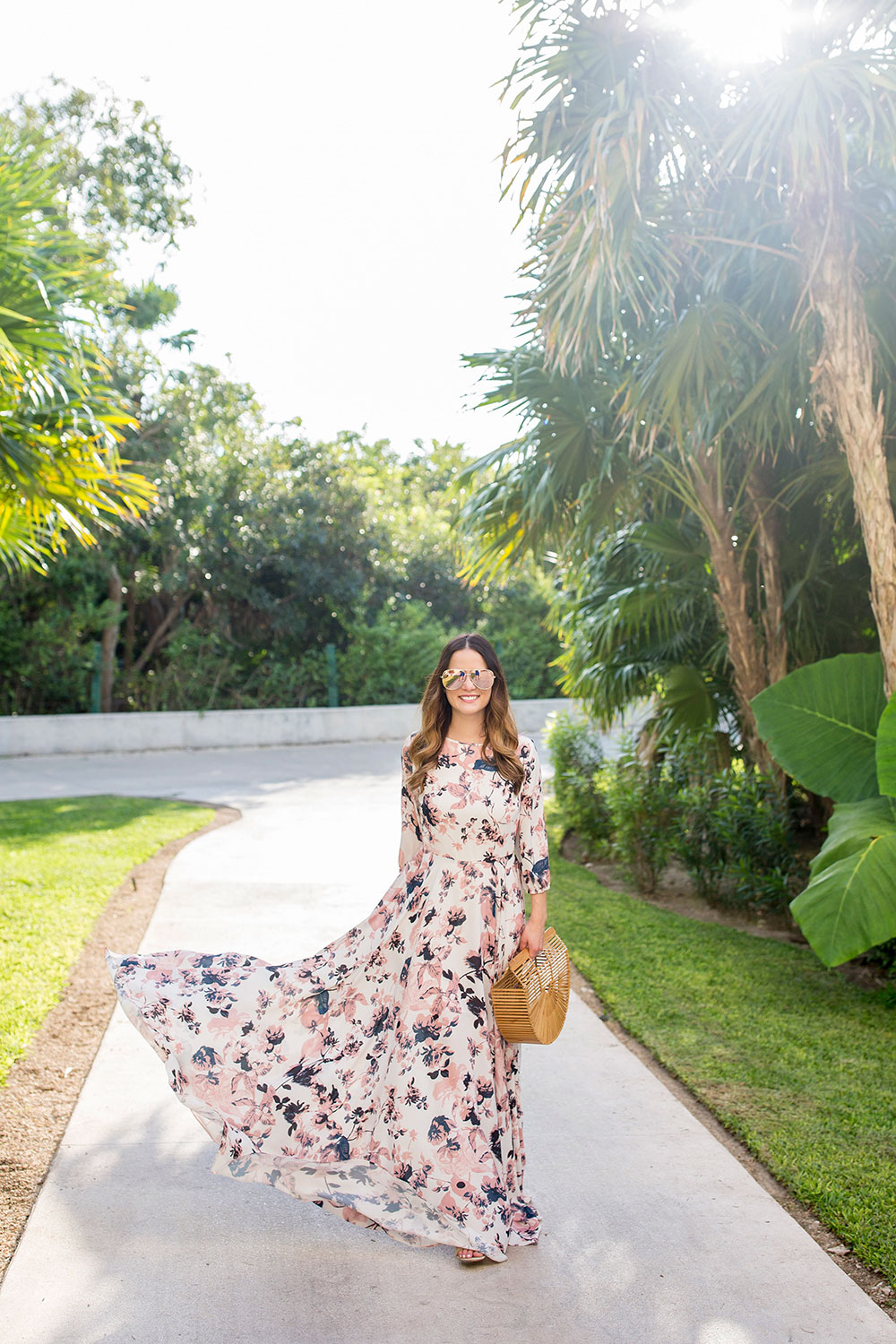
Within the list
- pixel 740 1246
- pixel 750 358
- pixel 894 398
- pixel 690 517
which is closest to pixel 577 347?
pixel 750 358

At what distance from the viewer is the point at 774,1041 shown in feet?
15.4

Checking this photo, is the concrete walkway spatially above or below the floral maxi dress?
below

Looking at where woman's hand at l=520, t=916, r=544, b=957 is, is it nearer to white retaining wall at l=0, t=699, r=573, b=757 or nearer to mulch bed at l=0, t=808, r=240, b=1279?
mulch bed at l=0, t=808, r=240, b=1279

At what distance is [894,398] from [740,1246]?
486 centimetres

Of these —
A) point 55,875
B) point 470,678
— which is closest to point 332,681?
point 55,875

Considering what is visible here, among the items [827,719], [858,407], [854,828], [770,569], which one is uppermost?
[858,407]

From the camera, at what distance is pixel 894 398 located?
6195mm

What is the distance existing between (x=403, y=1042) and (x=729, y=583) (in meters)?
4.97

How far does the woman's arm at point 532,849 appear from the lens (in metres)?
3.18

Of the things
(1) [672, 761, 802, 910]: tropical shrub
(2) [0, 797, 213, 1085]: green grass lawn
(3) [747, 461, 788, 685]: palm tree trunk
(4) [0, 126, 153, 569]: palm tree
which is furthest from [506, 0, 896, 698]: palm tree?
(2) [0, 797, 213, 1085]: green grass lawn

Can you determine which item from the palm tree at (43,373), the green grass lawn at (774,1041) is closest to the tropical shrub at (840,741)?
the green grass lawn at (774,1041)

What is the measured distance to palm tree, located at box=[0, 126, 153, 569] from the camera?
5840 mm

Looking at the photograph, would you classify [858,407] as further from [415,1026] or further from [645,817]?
[415,1026]

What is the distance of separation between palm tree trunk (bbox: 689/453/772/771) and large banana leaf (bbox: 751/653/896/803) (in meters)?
1.97
